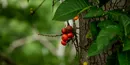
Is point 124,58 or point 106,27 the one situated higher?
point 106,27

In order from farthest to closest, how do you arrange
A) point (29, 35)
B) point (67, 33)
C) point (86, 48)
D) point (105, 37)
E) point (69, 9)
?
point (29, 35) < point (86, 48) < point (67, 33) < point (69, 9) < point (105, 37)

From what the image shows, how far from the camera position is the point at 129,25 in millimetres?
1117

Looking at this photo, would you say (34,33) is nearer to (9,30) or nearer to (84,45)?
(9,30)

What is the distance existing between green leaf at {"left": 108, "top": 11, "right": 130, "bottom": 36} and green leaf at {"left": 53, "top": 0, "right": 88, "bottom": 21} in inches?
4.3

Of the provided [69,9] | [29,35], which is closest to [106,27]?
[69,9]

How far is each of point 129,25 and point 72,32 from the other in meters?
0.52

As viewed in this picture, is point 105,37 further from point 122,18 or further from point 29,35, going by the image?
point 29,35

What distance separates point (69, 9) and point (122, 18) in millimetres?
195

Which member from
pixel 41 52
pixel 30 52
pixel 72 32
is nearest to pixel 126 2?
pixel 72 32

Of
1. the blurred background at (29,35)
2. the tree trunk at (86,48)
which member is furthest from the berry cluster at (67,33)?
the blurred background at (29,35)

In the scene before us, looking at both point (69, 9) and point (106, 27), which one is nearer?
point (106, 27)

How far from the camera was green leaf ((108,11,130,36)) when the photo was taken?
1.10 m

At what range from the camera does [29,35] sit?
7.03 metres

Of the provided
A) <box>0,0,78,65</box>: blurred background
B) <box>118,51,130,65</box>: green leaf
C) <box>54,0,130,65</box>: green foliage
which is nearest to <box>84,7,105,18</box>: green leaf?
<box>54,0,130,65</box>: green foliage
